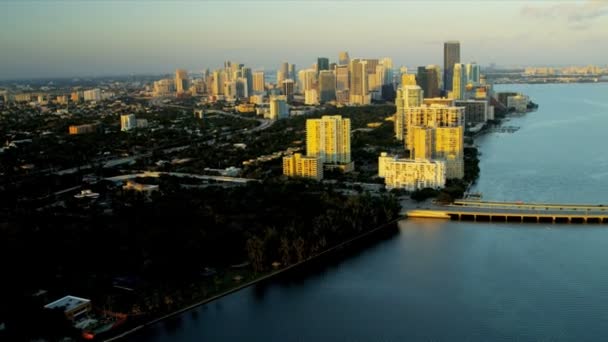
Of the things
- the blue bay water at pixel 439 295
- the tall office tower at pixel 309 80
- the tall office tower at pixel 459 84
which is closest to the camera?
the blue bay water at pixel 439 295

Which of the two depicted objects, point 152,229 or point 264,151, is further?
point 264,151

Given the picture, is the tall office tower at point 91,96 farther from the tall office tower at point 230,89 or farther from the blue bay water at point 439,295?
the blue bay water at point 439,295

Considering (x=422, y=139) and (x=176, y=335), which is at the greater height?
(x=422, y=139)

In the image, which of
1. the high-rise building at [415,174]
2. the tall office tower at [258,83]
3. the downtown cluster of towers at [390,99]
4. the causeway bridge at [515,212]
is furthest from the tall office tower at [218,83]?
the causeway bridge at [515,212]

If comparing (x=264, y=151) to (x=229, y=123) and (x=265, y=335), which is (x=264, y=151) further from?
(x=265, y=335)

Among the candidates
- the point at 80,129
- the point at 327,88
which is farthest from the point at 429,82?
the point at 80,129

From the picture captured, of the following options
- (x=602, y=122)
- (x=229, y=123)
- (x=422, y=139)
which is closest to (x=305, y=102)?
(x=229, y=123)

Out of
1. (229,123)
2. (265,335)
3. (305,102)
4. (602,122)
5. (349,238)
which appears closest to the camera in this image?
(265,335)

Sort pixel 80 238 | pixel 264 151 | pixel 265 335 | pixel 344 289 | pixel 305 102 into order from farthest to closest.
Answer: pixel 305 102, pixel 264 151, pixel 80 238, pixel 344 289, pixel 265 335
